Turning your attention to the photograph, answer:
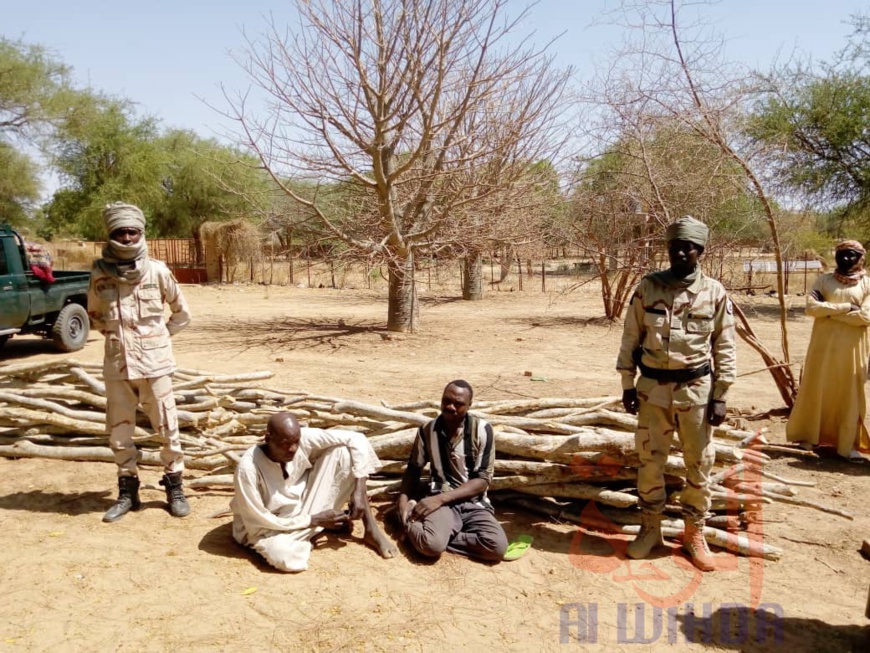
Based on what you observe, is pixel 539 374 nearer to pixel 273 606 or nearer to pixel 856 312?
pixel 856 312

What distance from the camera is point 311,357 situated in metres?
10.3

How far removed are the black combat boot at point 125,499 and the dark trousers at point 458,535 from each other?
1828 millimetres

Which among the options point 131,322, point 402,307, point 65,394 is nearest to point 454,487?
point 131,322

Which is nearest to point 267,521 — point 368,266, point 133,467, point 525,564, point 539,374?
point 133,467

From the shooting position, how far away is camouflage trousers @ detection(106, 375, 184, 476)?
165 inches

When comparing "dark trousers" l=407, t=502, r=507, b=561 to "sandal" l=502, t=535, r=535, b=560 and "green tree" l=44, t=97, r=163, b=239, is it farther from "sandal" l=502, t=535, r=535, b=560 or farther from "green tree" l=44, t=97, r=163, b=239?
"green tree" l=44, t=97, r=163, b=239

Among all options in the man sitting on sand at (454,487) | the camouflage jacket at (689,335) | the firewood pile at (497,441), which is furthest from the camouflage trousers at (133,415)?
the camouflage jacket at (689,335)

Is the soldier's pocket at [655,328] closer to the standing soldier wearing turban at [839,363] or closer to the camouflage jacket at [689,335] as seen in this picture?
the camouflage jacket at [689,335]

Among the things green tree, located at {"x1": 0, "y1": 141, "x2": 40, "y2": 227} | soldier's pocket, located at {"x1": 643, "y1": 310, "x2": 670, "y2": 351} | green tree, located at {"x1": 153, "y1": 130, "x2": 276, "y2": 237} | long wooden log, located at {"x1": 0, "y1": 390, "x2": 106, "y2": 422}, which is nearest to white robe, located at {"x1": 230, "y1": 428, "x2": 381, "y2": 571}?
soldier's pocket, located at {"x1": 643, "y1": 310, "x2": 670, "y2": 351}

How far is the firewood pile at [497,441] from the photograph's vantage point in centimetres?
421

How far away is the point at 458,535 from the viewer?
392 cm

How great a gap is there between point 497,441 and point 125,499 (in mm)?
2401

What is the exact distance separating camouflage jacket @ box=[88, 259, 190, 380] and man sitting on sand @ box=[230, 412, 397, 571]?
0.87 metres

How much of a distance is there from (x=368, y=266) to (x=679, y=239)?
28.2 feet
